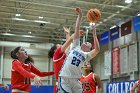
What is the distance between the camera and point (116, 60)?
16516 millimetres

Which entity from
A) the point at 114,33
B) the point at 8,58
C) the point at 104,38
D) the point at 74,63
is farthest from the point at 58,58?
the point at 8,58

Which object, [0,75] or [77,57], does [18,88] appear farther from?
[0,75]

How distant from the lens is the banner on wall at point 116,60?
642 inches

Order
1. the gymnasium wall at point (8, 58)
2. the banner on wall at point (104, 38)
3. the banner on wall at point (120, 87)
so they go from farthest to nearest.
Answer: the gymnasium wall at point (8, 58), the banner on wall at point (104, 38), the banner on wall at point (120, 87)

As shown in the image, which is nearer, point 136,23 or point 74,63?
point 74,63

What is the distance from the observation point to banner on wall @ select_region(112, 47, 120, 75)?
1631 cm

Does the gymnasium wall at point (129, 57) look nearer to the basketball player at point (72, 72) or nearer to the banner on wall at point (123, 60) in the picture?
the banner on wall at point (123, 60)

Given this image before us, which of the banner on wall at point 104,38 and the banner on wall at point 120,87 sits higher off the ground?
the banner on wall at point 104,38

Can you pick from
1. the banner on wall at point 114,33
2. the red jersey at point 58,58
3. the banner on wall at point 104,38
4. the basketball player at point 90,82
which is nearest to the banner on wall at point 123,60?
the banner on wall at point 114,33

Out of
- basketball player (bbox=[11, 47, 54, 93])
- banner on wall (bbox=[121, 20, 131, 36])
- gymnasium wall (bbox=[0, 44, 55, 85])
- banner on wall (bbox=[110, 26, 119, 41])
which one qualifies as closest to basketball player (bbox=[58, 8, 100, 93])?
basketball player (bbox=[11, 47, 54, 93])

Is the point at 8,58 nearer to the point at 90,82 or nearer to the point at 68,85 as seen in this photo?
the point at 90,82

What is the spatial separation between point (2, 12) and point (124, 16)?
22.3ft

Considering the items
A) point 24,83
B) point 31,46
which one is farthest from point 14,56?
point 31,46

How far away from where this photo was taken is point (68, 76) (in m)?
4.22
